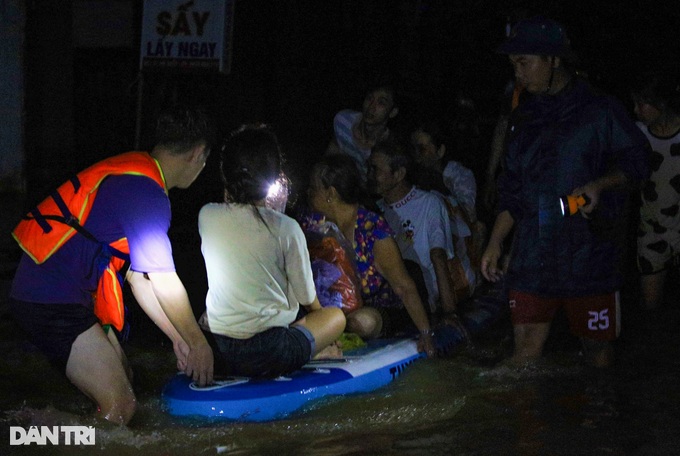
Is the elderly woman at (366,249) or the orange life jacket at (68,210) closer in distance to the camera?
the orange life jacket at (68,210)

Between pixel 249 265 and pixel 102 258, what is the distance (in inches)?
30.3

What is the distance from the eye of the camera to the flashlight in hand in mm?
5270

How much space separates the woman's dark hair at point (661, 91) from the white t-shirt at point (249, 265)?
12.5 ft

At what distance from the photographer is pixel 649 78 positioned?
7.79 metres

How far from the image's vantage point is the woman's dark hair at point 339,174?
249 inches

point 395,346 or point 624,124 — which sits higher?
point 624,124

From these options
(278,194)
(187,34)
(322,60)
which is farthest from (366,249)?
(322,60)

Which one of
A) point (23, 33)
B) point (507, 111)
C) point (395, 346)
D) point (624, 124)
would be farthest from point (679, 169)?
point (23, 33)

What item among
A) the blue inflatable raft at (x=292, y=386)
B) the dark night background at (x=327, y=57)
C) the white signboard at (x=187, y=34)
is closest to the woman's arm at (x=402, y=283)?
the blue inflatable raft at (x=292, y=386)

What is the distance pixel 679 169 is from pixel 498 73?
4.97 m

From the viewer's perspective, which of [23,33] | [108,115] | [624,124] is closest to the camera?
[624,124]

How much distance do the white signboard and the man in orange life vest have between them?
14.4 ft

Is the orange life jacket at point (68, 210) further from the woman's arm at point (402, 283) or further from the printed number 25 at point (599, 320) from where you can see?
the printed number 25 at point (599, 320)

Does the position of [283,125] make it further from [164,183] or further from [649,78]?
[164,183]
